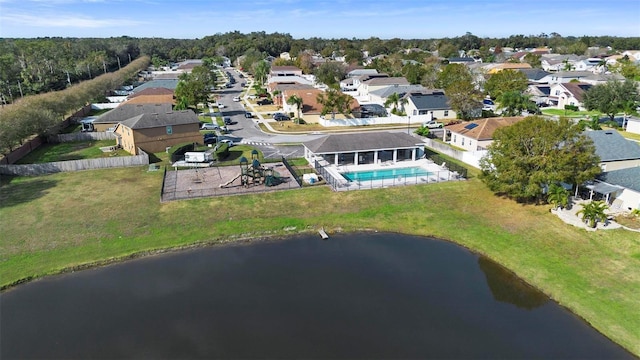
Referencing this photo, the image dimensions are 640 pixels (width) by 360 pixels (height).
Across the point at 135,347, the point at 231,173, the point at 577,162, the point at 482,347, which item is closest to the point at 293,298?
the point at 135,347

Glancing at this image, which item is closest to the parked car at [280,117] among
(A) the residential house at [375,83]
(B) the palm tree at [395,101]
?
(B) the palm tree at [395,101]

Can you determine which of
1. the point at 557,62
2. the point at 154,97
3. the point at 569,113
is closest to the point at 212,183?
the point at 154,97

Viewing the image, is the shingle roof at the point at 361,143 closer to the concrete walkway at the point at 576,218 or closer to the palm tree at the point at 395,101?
the concrete walkway at the point at 576,218

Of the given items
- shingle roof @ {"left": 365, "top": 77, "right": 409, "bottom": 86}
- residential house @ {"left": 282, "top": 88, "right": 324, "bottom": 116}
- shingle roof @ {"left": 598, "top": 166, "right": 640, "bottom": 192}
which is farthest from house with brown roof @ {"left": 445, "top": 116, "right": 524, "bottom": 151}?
shingle roof @ {"left": 365, "top": 77, "right": 409, "bottom": 86}

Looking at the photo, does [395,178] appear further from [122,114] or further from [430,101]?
[122,114]

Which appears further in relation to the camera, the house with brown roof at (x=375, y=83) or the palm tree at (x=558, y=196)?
the house with brown roof at (x=375, y=83)

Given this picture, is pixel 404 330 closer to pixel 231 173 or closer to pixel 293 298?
pixel 293 298

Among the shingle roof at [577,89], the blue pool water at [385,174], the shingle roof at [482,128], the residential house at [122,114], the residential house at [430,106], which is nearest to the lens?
the blue pool water at [385,174]
